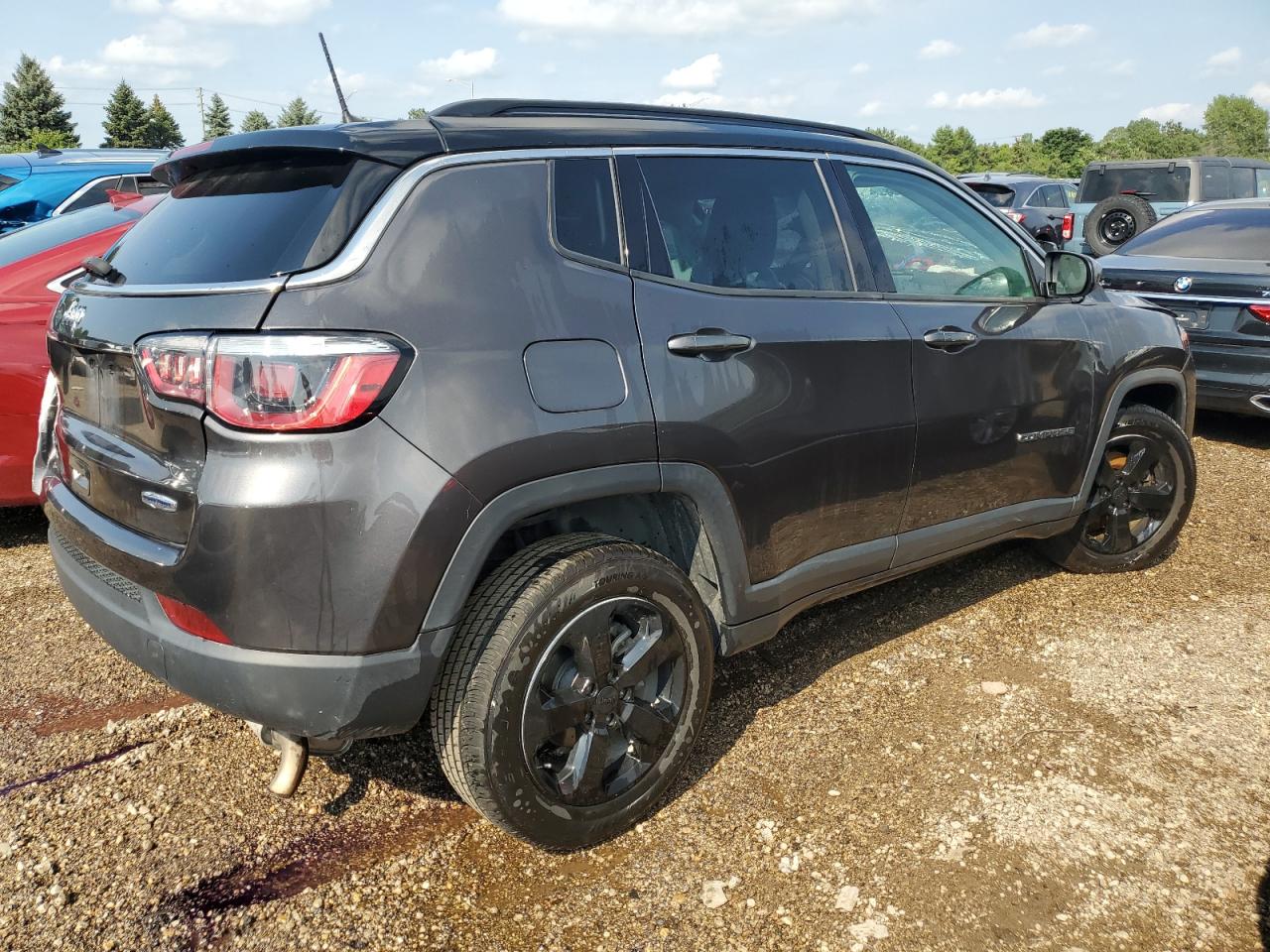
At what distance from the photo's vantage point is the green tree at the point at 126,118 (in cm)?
5684

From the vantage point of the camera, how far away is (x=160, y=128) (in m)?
59.6

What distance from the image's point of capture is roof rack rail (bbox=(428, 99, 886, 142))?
2.49 m

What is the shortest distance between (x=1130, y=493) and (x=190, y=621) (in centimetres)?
376

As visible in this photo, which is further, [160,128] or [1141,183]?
[160,128]

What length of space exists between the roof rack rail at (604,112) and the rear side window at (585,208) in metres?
0.22

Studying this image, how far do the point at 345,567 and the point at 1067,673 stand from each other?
2663 millimetres

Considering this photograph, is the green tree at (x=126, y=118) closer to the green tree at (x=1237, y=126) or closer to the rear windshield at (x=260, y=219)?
the rear windshield at (x=260, y=219)

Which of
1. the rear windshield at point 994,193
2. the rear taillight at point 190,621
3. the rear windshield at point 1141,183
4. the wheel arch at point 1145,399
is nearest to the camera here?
the rear taillight at point 190,621

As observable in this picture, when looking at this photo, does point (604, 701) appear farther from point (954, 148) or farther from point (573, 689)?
point (954, 148)

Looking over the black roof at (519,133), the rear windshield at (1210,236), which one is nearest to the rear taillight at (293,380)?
the black roof at (519,133)

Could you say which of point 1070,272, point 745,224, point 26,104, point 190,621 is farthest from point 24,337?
point 26,104

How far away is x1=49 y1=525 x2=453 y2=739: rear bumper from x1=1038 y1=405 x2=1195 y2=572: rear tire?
3092 mm

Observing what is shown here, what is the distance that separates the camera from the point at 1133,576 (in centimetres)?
438

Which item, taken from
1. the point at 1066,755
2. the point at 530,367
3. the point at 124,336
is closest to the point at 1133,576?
the point at 1066,755
